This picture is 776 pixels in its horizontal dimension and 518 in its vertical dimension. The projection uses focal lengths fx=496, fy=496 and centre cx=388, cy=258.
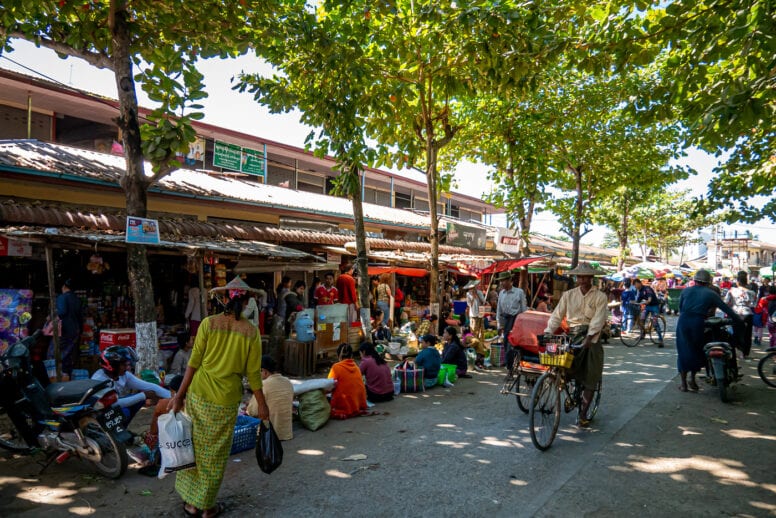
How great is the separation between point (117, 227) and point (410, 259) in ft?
25.0

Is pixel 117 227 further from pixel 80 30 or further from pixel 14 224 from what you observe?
pixel 80 30

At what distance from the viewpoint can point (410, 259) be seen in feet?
46.2

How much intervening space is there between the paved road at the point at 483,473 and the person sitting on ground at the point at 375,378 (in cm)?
56

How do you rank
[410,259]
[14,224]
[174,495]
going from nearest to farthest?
[174,495] → [14,224] → [410,259]

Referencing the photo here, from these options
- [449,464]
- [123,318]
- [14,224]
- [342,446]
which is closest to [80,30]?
[14,224]

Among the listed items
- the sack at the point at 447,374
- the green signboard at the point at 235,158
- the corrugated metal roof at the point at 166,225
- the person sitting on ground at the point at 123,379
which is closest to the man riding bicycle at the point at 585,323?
the sack at the point at 447,374

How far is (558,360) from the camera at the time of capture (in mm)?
5395

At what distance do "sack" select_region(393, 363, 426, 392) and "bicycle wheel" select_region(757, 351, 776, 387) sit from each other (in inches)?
220

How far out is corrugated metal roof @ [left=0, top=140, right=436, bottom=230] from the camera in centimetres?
873

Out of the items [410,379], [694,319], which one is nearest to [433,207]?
[410,379]

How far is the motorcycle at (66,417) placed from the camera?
457cm

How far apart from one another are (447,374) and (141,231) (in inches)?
215

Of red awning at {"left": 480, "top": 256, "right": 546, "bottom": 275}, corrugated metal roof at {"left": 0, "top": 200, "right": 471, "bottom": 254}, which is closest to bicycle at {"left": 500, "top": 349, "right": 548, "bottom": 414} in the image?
corrugated metal roof at {"left": 0, "top": 200, "right": 471, "bottom": 254}

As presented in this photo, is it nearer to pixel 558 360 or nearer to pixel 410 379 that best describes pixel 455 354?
pixel 410 379
